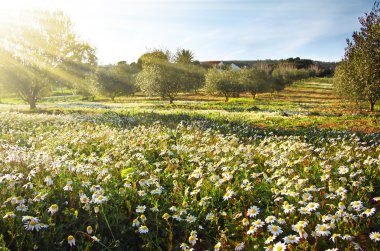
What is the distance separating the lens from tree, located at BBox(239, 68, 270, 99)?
6334 centimetres

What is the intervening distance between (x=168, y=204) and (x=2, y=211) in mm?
3211

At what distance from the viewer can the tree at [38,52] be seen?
3002 centimetres

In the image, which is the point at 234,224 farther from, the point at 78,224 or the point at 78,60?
the point at 78,60

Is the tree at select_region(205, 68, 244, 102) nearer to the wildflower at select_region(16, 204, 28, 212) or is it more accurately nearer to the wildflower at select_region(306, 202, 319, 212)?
the wildflower at select_region(306, 202, 319, 212)

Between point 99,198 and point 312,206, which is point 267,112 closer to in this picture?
point 312,206

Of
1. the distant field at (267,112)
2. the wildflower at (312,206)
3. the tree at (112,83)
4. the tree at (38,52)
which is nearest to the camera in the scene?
the wildflower at (312,206)

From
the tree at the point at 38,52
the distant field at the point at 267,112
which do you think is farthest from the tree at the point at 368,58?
the tree at the point at 38,52

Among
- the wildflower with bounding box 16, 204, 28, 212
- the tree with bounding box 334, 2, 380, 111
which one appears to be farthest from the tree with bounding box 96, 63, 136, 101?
the wildflower with bounding box 16, 204, 28, 212

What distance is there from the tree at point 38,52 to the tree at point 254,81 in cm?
3844

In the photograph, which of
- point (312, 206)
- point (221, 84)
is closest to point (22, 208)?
point (312, 206)

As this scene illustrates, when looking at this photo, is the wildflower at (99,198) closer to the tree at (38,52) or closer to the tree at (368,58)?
the tree at (368,58)

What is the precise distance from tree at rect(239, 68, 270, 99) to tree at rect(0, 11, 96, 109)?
38.4 meters

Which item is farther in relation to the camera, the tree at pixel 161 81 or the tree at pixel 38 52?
the tree at pixel 161 81

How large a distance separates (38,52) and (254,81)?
45.2 meters
